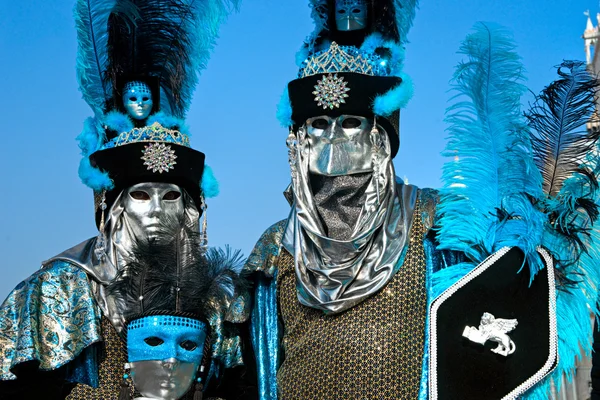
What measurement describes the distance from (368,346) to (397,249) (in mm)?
551

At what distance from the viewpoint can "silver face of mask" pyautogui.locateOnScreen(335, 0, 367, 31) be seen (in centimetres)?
621

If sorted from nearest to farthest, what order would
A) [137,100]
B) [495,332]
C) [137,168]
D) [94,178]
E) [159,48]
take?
[495,332]
[137,168]
[94,178]
[137,100]
[159,48]

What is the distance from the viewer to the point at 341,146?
579 centimetres

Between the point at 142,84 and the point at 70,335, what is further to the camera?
the point at 142,84

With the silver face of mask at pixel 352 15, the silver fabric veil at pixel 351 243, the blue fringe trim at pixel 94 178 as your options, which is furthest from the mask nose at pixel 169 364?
the silver face of mask at pixel 352 15

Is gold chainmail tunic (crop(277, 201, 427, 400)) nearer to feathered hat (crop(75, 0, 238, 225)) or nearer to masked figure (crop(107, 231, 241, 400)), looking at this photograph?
masked figure (crop(107, 231, 241, 400))

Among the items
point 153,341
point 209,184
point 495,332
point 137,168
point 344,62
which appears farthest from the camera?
point 209,184

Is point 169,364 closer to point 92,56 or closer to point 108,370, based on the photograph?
point 108,370

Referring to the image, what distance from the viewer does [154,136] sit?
6457mm

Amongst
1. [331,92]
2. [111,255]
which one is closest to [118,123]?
[111,255]

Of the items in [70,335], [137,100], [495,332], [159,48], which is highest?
[159,48]

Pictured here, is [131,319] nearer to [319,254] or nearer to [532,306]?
[319,254]

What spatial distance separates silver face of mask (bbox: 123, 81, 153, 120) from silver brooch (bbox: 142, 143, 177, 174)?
0.37 m

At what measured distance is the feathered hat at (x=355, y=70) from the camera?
5793 millimetres
